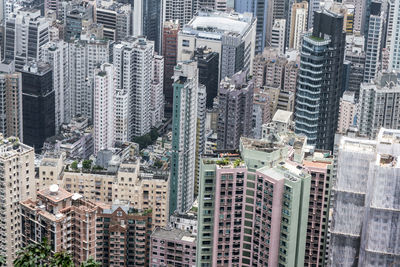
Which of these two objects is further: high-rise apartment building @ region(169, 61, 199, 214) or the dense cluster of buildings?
high-rise apartment building @ region(169, 61, 199, 214)

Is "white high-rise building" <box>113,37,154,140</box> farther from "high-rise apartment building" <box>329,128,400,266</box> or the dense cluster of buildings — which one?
"high-rise apartment building" <box>329,128,400,266</box>

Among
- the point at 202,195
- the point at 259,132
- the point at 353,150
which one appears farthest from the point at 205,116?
the point at 353,150

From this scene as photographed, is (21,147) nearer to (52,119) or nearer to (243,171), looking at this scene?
(243,171)

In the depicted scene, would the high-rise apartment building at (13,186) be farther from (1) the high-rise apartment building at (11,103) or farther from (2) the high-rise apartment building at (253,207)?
(1) the high-rise apartment building at (11,103)

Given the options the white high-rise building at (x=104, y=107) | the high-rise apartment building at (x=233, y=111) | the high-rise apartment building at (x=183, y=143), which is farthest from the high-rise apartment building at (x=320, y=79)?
the white high-rise building at (x=104, y=107)

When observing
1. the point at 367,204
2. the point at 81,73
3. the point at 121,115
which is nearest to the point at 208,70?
the point at 121,115

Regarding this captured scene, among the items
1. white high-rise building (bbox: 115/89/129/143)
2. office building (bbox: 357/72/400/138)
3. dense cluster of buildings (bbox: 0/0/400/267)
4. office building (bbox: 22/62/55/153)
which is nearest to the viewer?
dense cluster of buildings (bbox: 0/0/400/267)

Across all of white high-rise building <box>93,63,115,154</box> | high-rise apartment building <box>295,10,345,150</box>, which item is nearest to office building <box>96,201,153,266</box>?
high-rise apartment building <box>295,10,345,150</box>
